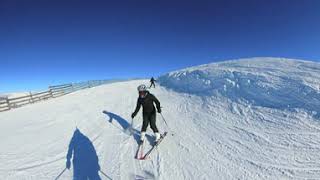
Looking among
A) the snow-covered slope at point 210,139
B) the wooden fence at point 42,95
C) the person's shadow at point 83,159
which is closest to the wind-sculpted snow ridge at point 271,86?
the snow-covered slope at point 210,139

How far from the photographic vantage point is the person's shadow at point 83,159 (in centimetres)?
A: 686

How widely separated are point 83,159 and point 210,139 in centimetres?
427

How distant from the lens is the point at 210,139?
851 cm

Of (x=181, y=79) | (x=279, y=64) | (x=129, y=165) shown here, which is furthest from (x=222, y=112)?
(x=181, y=79)

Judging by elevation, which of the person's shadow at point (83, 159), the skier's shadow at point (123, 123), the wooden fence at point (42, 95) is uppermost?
the wooden fence at point (42, 95)

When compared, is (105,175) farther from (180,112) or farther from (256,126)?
(180,112)

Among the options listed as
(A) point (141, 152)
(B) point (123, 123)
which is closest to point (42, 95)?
(B) point (123, 123)

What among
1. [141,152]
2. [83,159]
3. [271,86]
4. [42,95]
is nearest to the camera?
[141,152]

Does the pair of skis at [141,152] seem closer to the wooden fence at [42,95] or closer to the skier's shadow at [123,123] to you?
the skier's shadow at [123,123]

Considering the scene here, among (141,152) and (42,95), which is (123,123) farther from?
(42,95)

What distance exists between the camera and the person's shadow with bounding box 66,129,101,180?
270 inches

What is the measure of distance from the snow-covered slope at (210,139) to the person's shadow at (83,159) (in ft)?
0.16

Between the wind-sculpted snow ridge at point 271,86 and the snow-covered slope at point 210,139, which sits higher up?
the wind-sculpted snow ridge at point 271,86

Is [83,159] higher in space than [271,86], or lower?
lower
